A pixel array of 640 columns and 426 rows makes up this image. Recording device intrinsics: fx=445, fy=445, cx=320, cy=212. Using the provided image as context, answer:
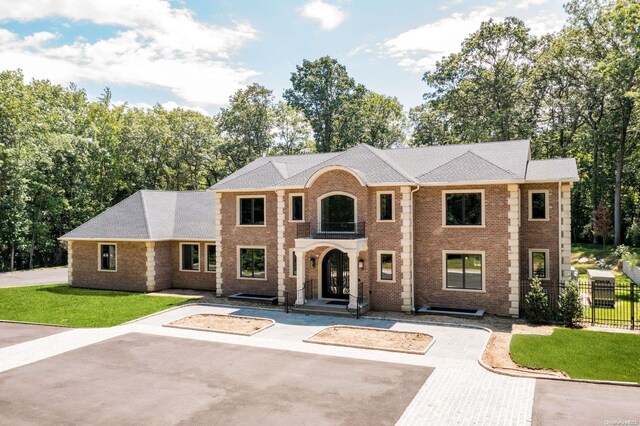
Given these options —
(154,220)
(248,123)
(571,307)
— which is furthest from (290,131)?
(571,307)

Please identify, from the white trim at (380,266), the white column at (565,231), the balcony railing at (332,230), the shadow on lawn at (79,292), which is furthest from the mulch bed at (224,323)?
the white column at (565,231)

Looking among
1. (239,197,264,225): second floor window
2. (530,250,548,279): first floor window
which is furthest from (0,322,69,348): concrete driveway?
(530,250,548,279): first floor window

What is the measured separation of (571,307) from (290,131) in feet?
119

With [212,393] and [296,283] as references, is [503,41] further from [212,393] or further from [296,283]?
[212,393]

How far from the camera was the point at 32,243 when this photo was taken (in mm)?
37625

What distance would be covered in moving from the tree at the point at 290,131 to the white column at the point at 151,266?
24953 mm

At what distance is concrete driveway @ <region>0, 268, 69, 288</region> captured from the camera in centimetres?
2922

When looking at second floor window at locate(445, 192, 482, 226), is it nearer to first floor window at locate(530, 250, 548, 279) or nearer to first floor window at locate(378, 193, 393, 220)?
first floor window at locate(378, 193, 393, 220)

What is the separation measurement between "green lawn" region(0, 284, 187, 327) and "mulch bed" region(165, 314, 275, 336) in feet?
8.21

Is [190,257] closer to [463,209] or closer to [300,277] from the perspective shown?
[300,277]

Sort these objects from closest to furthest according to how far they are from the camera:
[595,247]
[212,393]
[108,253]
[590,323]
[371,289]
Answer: [212,393] → [590,323] → [371,289] → [108,253] → [595,247]

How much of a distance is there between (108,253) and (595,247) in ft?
133

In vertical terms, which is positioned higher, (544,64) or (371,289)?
(544,64)

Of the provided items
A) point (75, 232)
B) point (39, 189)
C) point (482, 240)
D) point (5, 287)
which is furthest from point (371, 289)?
point (39, 189)
